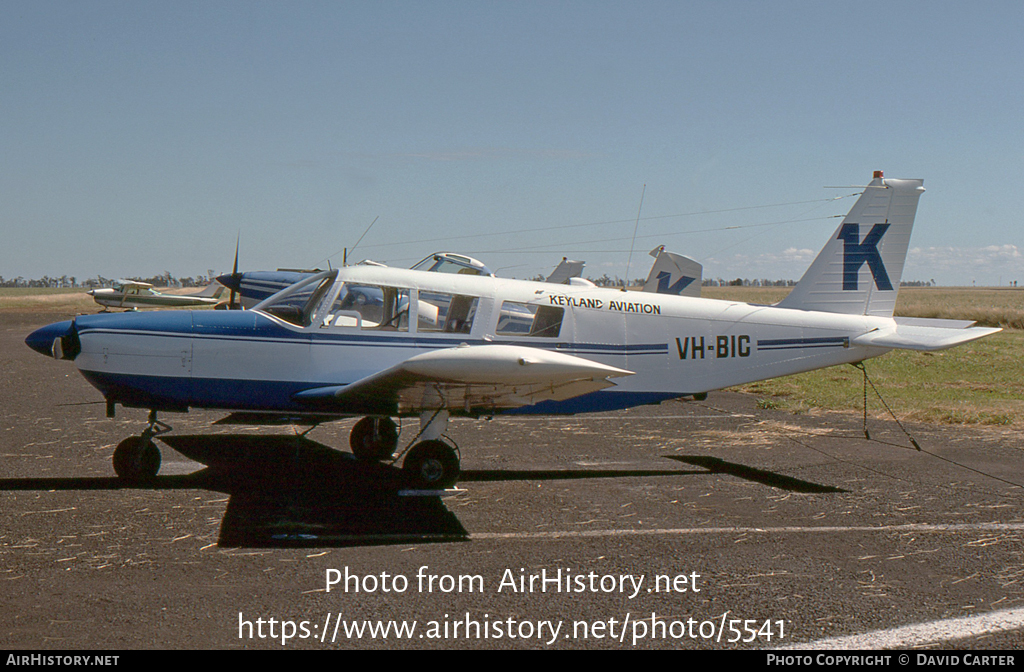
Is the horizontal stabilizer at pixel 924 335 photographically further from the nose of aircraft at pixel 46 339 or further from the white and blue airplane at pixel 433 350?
the nose of aircraft at pixel 46 339

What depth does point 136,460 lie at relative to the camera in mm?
7738

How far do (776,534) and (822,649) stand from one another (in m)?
2.18

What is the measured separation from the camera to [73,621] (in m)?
4.37

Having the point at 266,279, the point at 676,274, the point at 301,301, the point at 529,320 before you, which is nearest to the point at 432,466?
the point at 529,320

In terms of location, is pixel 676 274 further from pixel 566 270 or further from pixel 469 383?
pixel 469 383

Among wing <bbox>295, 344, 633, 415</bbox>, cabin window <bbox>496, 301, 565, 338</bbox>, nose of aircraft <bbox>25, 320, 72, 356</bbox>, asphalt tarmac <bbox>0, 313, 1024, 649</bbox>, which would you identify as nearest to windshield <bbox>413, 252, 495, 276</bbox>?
asphalt tarmac <bbox>0, 313, 1024, 649</bbox>

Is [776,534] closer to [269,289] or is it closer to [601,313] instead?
[601,313]

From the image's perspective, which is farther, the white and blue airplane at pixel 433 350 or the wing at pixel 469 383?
the white and blue airplane at pixel 433 350

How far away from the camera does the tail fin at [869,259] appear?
9.81m

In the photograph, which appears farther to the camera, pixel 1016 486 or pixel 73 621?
→ pixel 1016 486

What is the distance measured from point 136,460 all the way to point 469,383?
3.70m

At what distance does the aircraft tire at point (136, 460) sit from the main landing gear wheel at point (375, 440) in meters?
2.31

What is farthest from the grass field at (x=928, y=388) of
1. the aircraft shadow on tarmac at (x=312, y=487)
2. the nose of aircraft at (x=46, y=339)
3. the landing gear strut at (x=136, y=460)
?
the nose of aircraft at (x=46, y=339)
